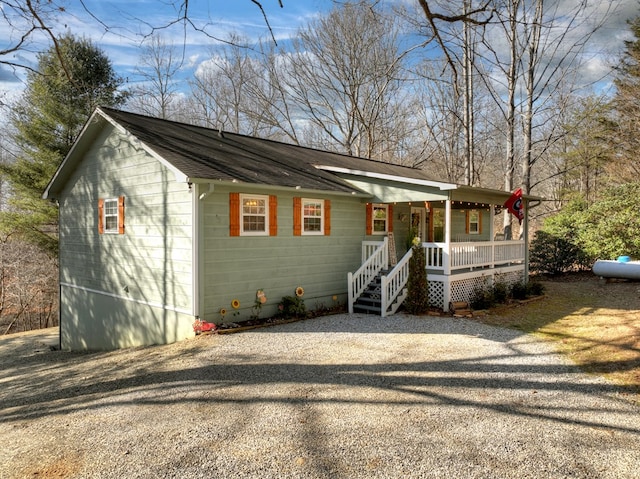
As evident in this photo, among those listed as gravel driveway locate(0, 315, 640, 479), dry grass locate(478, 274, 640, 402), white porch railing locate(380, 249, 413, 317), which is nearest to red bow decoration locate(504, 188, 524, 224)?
dry grass locate(478, 274, 640, 402)

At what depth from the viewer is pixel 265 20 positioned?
15.7 ft

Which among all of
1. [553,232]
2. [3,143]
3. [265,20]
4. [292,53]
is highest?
[292,53]

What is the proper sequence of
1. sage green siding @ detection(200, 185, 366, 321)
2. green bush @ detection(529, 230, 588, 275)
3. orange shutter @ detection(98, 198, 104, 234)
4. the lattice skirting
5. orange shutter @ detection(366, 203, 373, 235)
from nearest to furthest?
sage green siding @ detection(200, 185, 366, 321)
the lattice skirting
orange shutter @ detection(98, 198, 104, 234)
orange shutter @ detection(366, 203, 373, 235)
green bush @ detection(529, 230, 588, 275)

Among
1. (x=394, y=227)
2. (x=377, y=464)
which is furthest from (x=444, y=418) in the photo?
(x=394, y=227)

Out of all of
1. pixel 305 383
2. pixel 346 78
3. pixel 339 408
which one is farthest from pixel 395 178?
pixel 346 78

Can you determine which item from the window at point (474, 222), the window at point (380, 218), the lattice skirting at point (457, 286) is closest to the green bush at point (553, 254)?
the window at point (474, 222)

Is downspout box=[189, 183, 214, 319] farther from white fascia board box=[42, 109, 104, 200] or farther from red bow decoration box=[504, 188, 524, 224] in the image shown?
red bow decoration box=[504, 188, 524, 224]

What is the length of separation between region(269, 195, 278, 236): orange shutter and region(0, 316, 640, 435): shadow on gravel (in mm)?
2793

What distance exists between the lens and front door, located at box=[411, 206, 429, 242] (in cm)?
1415

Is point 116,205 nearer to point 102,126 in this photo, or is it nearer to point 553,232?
point 102,126

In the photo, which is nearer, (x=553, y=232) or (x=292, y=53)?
(x=553, y=232)

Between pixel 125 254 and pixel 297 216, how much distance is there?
4305 millimetres

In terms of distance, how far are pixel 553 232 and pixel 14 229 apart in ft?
75.9

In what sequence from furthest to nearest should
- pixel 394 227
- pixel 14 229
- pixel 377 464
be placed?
pixel 14 229, pixel 394 227, pixel 377 464
